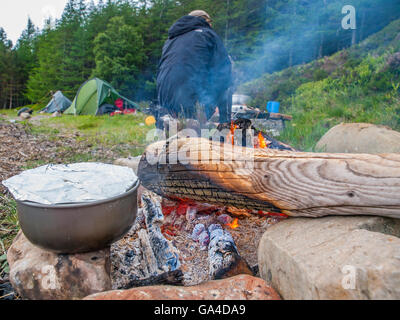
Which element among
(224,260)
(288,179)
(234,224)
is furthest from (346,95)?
(224,260)

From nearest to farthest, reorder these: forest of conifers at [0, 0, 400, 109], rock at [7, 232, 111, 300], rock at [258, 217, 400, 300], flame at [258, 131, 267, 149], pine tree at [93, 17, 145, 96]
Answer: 1. rock at [258, 217, 400, 300]
2. rock at [7, 232, 111, 300]
3. flame at [258, 131, 267, 149]
4. forest of conifers at [0, 0, 400, 109]
5. pine tree at [93, 17, 145, 96]

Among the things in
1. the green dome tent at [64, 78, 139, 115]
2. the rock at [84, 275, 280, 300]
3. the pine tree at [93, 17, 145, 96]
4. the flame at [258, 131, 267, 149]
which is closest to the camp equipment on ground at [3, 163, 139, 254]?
the rock at [84, 275, 280, 300]

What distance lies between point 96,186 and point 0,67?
36861 millimetres

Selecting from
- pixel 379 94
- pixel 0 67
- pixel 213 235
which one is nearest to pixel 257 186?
pixel 213 235

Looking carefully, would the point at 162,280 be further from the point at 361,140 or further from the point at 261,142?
the point at 361,140

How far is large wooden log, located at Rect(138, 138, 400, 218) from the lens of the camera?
4.19ft

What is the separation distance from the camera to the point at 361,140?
3262mm

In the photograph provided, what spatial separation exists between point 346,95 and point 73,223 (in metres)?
7.57

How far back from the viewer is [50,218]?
117cm

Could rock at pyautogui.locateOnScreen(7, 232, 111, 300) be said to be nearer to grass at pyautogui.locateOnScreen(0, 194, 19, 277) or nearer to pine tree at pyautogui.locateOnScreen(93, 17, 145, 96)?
grass at pyautogui.locateOnScreen(0, 194, 19, 277)

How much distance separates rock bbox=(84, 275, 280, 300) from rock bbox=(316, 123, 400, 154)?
257cm

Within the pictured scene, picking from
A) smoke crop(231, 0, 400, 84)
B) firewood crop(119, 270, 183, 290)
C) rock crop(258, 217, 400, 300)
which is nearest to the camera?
rock crop(258, 217, 400, 300)

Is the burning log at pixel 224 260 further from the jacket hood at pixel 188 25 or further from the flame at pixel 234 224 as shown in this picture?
the jacket hood at pixel 188 25
